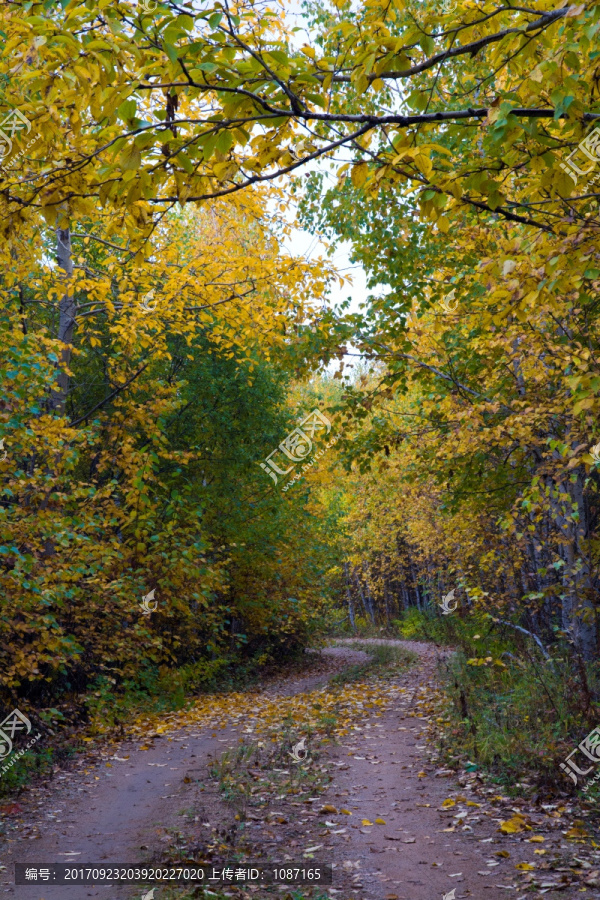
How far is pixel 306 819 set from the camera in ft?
19.8

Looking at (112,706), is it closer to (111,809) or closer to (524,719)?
(111,809)

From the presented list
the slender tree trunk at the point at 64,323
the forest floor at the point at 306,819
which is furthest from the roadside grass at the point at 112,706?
the slender tree trunk at the point at 64,323

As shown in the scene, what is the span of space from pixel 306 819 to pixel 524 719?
2.94m

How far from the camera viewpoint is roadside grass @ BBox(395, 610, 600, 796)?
6562mm

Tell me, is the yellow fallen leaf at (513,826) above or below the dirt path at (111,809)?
below

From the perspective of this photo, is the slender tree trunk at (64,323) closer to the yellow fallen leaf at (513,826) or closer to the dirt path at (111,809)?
the dirt path at (111,809)

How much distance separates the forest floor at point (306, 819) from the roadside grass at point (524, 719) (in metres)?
0.28

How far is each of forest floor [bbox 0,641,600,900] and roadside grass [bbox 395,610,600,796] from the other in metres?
0.28

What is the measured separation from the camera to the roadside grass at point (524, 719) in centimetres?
656

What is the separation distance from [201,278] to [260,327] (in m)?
1.14

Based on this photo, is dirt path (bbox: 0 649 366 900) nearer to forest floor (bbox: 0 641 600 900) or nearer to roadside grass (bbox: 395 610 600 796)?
forest floor (bbox: 0 641 600 900)

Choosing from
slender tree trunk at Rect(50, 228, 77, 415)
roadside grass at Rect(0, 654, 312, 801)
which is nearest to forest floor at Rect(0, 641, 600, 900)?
roadside grass at Rect(0, 654, 312, 801)

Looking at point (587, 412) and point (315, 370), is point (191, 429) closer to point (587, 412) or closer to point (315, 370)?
point (315, 370)

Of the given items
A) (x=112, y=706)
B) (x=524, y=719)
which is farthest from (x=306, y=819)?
(x=112, y=706)
